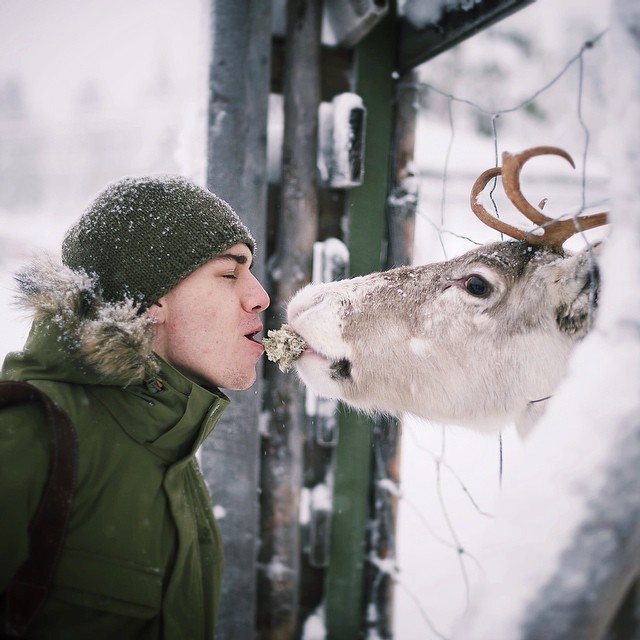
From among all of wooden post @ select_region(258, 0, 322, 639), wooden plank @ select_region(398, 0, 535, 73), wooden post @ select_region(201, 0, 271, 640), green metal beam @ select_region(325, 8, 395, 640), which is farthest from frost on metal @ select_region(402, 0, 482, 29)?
wooden post @ select_region(201, 0, 271, 640)

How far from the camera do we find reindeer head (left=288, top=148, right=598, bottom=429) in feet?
5.85

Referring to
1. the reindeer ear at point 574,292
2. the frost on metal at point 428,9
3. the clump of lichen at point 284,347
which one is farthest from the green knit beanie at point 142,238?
the frost on metal at point 428,9

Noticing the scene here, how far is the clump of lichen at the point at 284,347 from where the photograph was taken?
73.2 inches

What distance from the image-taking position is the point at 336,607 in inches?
112

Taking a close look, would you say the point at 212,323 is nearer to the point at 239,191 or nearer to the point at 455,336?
the point at 455,336

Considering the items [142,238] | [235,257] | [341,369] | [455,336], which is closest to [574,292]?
[455,336]

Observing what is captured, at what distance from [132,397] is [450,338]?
3.68 feet

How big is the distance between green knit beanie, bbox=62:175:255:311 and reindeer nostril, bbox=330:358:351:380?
1.97ft

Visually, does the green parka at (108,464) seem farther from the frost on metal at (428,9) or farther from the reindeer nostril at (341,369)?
the frost on metal at (428,9)

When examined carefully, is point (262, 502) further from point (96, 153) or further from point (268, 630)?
point (96, 153)

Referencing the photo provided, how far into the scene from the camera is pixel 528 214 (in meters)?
1.62

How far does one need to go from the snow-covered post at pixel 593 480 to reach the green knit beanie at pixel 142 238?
1.16 meters

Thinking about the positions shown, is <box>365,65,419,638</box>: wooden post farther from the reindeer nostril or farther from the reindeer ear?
the reindeer ear

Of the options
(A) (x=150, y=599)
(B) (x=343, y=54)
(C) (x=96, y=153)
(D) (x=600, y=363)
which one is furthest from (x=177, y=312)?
(C) (x=96, y=153)
